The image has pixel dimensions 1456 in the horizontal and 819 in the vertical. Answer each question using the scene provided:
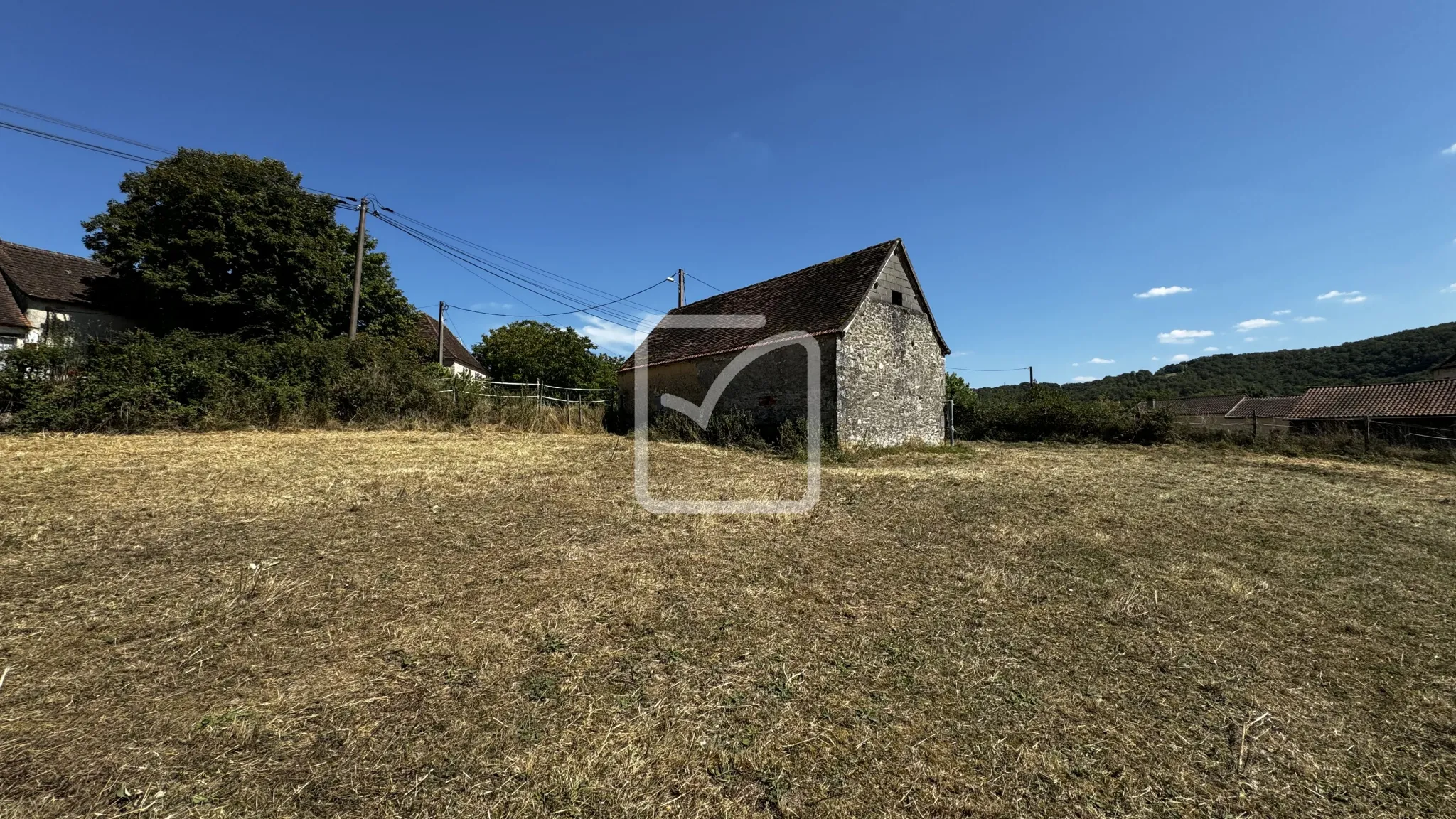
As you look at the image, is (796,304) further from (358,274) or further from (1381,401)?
(1381,401)

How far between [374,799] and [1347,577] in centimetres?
745

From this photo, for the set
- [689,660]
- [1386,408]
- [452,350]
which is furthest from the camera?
[452,350]

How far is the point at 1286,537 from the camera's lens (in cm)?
621

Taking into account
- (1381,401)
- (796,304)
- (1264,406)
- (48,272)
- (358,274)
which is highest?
(48,272)

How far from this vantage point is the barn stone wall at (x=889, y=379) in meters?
14.0

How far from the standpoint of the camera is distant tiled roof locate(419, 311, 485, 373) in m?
30.1

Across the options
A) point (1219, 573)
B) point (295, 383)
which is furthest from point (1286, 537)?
point (295, 383)

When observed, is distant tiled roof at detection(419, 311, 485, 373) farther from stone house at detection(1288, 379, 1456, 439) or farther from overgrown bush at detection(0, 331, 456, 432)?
stone house at detection(1288, 379, 1456, 439)

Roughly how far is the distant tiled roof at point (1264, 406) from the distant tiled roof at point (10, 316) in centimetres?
6245

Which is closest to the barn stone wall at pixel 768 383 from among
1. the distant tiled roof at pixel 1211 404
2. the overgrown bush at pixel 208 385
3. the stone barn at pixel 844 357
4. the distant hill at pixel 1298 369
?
the stone barn at pixel 844 357

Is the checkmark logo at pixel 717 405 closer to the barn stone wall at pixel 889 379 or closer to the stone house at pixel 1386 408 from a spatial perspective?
the barn stone wall at pixel 889 379

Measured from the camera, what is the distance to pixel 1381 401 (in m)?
22.7

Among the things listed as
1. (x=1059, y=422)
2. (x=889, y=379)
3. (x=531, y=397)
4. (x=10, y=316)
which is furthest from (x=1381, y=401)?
(x=10, y=316)

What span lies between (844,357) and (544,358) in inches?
639
